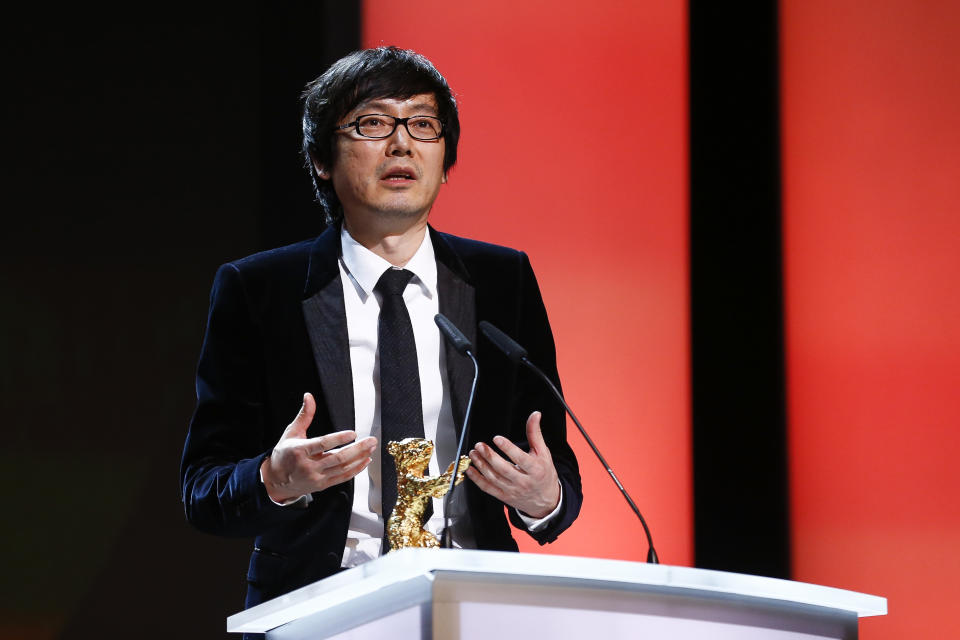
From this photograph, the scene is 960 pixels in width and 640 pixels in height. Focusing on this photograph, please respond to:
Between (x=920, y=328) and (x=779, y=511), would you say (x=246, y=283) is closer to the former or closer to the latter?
(x=779, y=511)

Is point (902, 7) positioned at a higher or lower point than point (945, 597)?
higher

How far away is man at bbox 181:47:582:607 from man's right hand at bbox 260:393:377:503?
0.02 metres

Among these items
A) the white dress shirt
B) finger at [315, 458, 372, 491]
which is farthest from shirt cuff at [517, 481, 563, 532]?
finger at [315, 458, 372, 491]

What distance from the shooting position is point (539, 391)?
1.76m

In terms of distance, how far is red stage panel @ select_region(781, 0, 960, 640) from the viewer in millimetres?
2205

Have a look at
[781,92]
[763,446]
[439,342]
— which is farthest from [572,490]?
[781,92]

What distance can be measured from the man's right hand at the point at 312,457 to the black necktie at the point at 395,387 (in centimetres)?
20

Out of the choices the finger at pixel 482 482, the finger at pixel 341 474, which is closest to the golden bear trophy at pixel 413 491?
the finger at pixel 482 482

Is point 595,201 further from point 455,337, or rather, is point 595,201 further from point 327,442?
point 327,442

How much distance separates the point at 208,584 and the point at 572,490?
999mm

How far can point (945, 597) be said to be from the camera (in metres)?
2.17

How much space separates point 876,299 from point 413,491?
1384mm

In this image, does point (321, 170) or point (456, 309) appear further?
point (321, 170)

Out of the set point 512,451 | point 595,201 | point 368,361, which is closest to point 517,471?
point 512,451
